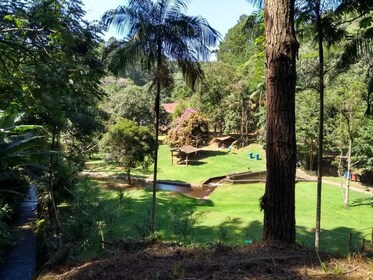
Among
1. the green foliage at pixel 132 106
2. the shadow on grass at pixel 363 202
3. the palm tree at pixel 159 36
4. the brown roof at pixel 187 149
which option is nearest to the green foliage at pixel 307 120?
the shadow on grass at pixel 363 202

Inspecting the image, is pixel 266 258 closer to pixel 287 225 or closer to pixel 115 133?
pixel 287 225

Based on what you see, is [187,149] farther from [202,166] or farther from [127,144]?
[127,144]

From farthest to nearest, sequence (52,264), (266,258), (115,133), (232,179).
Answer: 1. (232,179)
2. (115,133)
3. (52,264)
4. (266,258)

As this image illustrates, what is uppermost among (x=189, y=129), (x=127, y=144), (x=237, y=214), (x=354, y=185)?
(x=189, y=129)

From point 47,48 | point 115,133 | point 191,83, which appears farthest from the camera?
point 115,133

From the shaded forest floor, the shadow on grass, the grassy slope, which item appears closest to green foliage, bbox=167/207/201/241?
the shaded forest floor

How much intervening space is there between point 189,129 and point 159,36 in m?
23.5

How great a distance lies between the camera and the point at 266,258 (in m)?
2.37

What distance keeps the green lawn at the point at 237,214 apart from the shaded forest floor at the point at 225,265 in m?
2.50

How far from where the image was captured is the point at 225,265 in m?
2.31

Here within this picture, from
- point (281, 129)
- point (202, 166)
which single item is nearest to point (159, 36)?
point (281, 129)

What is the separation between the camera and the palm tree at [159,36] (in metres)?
9.23

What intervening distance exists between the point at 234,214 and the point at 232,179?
396 inches

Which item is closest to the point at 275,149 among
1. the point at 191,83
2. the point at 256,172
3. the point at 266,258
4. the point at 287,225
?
the point at 287,225
